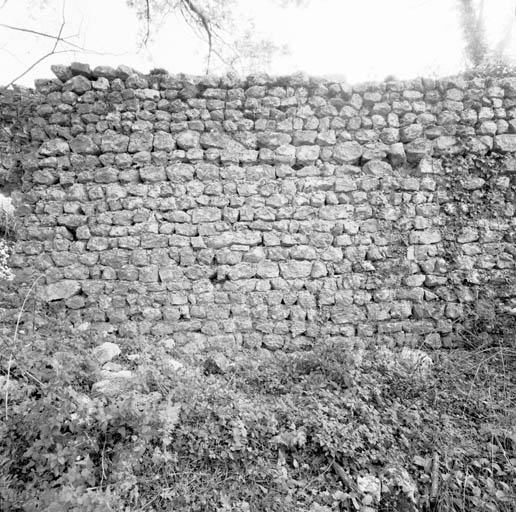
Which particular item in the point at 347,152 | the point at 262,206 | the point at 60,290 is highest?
the point at 347,152

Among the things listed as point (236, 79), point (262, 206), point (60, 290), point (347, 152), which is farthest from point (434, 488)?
point (236, 79)

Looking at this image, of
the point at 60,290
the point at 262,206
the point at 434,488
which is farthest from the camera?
the point at 262,206

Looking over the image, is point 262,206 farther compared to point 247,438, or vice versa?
point 262,206

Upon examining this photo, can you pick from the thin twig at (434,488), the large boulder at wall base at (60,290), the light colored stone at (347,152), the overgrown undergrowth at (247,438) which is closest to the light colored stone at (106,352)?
the overgrown undergrowth at (247,438)

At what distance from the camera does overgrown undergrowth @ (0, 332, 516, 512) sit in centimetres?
201

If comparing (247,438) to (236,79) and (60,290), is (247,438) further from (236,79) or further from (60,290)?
(236,79)

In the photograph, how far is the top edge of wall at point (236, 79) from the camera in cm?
374

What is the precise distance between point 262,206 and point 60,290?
241cm

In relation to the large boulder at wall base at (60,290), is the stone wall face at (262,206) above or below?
above

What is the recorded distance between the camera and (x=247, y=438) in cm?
240

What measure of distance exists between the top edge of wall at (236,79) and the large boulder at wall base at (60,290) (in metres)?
2.23

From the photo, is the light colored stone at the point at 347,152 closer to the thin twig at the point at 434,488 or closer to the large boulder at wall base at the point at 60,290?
the thin twig at the point at 434,488

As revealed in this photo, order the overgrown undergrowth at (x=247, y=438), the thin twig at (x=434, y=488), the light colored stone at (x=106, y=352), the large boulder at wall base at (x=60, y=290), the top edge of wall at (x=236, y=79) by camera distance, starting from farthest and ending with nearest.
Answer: the top edge of wall at (x=236, y=79) < the large boulder at wall base at (x=60, y=290) < the light colored stone at (x=106, y=352) < the thin twig at (x=434, y=488) < the overgrown undergrowth at (x=247, y=438)

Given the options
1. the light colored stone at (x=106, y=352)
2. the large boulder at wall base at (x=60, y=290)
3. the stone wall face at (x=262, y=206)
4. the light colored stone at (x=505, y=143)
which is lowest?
the light colored stone at (x=106, y=352)
